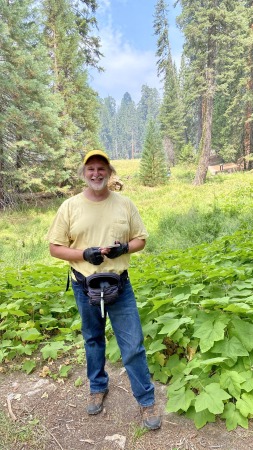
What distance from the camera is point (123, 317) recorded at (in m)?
2.54

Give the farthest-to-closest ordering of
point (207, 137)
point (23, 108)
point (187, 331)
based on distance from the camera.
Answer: point (207, 137) → point (23, 108) → point (187, 331)

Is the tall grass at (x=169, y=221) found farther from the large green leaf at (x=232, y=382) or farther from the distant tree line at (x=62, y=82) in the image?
the large green leaf at (x=232, y=382)

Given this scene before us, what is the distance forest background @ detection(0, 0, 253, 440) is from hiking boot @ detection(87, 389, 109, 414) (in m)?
0.44

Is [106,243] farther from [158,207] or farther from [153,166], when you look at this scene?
[153,166]

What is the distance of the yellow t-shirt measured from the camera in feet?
8.13

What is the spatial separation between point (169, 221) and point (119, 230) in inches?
384

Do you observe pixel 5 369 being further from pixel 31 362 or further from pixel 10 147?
pixel 10 147

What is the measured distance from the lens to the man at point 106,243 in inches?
97.7

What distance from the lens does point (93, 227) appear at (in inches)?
97.6

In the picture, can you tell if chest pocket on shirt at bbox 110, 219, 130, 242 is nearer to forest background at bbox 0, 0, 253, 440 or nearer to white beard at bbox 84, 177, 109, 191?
white beard at bbox 84, 177, 109, 191

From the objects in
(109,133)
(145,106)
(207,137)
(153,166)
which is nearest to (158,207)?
(207,137)

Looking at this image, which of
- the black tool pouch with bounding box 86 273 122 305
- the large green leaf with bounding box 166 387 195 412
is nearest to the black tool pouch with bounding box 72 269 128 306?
the black tool pouch with bounding box 86 273 122 305

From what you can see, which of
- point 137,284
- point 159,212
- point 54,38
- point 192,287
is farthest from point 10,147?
point 192,287

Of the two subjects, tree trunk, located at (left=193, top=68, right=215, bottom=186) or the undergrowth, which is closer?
the undergrowth
